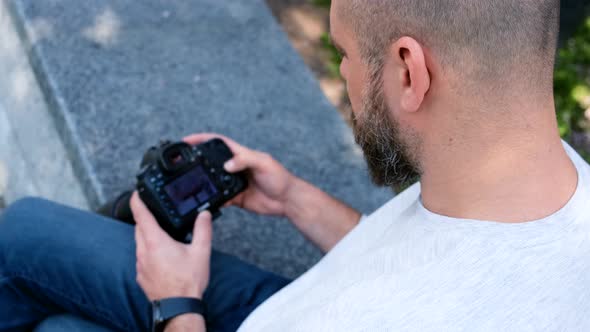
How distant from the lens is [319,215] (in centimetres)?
154

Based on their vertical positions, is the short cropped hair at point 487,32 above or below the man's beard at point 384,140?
above

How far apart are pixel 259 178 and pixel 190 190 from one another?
0.18 metres

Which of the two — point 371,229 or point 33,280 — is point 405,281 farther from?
point 33,280

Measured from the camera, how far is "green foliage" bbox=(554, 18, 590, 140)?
273 centimetres

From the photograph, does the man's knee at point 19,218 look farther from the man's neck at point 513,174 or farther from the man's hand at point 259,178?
the man's neck at point 513,174

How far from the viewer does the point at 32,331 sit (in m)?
1.37

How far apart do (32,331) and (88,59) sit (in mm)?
1053

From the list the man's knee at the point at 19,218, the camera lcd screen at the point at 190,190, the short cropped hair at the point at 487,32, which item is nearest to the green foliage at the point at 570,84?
the camera lcd screen at the point at 190,190

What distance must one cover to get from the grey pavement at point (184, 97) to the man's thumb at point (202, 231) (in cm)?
47

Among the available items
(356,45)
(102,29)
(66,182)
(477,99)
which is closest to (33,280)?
(66,182)

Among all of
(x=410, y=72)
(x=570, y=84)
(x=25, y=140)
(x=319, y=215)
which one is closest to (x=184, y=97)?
(x=25, y=140)

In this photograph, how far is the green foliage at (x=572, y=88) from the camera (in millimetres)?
2727

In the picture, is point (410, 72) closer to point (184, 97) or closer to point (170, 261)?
point (170, 261)

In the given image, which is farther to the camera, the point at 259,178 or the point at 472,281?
the point at 259,178
